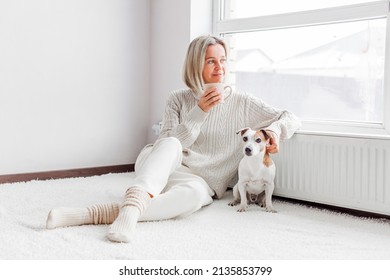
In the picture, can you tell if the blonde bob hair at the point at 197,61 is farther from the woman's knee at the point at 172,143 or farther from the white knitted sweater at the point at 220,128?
the woman's knee at the point at 172,143

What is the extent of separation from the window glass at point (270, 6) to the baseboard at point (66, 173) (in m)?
1.11

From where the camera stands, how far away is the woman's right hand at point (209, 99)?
1.76 m

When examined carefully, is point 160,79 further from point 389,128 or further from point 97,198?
point 389,128

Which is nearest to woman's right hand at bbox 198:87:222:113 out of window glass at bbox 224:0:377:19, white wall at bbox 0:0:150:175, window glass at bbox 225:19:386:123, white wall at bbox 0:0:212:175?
window glass at bbox 225:19:386:123

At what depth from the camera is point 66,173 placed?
249 centimetres

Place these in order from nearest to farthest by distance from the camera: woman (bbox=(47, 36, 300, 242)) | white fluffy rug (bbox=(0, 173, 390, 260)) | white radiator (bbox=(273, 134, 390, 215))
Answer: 1. white fluffy rug (bbox=(0, 173, 390, 260))
2. woman (bbox=(47, 36, 300, 242))
3. white radiator (bbox=(273, 134, 390, 215))

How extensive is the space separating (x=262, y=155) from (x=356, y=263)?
65 cm

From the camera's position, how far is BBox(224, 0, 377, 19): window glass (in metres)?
2.10

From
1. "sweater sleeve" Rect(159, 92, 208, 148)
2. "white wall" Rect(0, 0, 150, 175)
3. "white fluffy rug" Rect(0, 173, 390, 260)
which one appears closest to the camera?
"white fluffy rug" Rect(0, 173, 390, 260)

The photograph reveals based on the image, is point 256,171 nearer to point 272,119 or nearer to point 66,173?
point 272,119

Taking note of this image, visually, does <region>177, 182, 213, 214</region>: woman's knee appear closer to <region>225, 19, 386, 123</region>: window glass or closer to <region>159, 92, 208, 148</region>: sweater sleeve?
<region>159, 92, 208, 148</region>: sweater sleeve

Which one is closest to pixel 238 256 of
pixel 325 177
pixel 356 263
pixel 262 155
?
pixel 356 263

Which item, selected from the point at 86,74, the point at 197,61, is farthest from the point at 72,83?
the point at 197,61

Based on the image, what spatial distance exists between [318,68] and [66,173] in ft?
4.77
